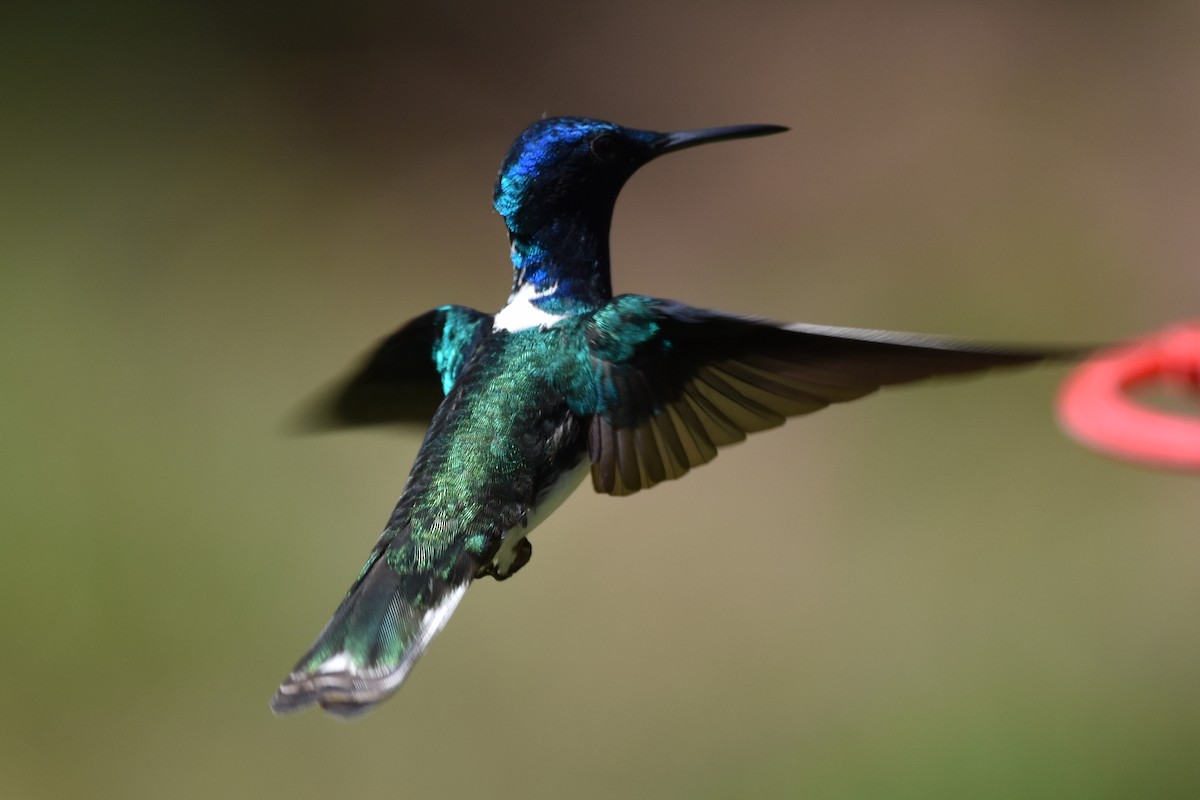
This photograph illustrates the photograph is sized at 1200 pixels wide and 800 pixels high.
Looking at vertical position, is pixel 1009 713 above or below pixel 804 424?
below

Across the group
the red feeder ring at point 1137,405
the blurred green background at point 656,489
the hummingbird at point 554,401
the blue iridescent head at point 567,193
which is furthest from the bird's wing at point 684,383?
the blurred green background at point 656,489

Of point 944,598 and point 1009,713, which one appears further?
point 944,598

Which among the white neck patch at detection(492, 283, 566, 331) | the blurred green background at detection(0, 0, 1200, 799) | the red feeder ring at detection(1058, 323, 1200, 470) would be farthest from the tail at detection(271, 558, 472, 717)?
the blurred green background at detection(0, 0, 1200, 799)

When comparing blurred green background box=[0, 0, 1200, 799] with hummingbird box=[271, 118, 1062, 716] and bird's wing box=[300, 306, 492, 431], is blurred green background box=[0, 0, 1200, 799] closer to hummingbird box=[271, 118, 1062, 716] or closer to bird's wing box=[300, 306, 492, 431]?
bird's wing box=[300, 306, 492, 431]

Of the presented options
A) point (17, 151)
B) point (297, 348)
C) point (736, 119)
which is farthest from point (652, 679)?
point (17, 151)

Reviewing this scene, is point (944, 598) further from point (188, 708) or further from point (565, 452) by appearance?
point (565, 452)

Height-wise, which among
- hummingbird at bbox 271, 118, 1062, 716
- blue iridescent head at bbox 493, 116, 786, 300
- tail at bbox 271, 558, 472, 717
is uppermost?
blue iridescent head at bbox 493, 116, 786, 300

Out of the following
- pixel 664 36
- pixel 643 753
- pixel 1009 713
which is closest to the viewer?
pixel 1009 713
